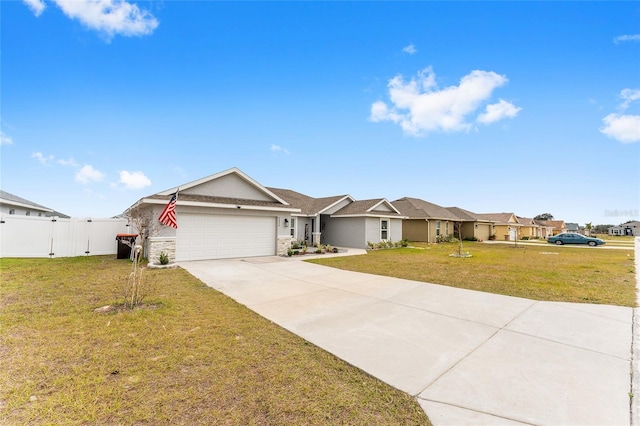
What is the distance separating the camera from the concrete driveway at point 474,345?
9.35ft

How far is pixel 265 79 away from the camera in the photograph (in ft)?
53.4

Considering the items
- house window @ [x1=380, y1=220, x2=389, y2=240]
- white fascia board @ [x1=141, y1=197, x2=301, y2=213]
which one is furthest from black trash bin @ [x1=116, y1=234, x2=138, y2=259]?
house window @ [x1=380, y1=220, x2=389, y2=240]

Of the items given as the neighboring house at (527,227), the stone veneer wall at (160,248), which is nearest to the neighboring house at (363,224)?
the stone veneer wall at (160,248)

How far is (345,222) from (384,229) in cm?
332

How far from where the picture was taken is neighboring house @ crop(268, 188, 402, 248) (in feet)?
71.4

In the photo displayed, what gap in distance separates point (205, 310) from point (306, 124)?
1644 centimetres

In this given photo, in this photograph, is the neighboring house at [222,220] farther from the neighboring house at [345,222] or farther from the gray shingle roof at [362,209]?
the gray shingle roof at [362,209]

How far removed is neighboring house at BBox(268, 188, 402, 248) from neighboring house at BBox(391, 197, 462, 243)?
562 cm

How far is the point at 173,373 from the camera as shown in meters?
3.39

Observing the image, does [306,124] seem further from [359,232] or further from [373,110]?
[359,232]

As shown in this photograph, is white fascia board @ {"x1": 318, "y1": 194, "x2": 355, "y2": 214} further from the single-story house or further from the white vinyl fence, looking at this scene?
the white vinyl fence

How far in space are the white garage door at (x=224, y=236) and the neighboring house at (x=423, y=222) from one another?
56.2 ft

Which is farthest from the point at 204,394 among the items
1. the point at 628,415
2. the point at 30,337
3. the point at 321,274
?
the point at 321,274

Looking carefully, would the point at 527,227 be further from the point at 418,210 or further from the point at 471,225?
the point at 418,210
